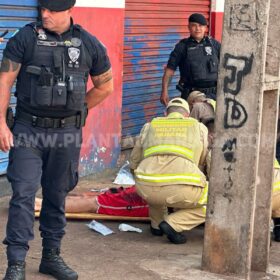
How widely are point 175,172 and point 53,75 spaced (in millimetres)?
1721

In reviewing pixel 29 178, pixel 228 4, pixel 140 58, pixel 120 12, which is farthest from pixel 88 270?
pixel 140 58

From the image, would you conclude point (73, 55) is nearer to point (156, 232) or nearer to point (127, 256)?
point (127, 256)

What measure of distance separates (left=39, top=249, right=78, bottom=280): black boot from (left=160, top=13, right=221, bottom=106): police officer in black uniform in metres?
3.80

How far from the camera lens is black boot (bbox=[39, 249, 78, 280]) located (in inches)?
199

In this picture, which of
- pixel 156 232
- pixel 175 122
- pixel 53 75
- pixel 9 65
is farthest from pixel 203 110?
Answer: pixel 9 65

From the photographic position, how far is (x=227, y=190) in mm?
5242

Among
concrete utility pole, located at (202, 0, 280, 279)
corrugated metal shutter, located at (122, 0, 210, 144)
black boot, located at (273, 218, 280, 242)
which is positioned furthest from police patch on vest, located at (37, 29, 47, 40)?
corrugated metal shutter, located at (122, 0, 210, 144)

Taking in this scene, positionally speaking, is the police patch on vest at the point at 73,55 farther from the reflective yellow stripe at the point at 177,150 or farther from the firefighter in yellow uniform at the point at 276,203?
the firefighter in yellow uniform at the point at 276,203

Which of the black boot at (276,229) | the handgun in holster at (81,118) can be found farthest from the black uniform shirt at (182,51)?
the handgun in holster at (81,118)

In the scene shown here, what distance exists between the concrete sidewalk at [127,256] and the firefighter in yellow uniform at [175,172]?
21 cm

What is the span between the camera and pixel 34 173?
477 cm

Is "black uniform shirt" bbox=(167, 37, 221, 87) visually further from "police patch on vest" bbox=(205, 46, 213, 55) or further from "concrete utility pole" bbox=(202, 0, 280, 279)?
"concrete utility pole" bbox=(202, 0, 280, 279)

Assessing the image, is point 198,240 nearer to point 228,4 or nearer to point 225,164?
point 225,164

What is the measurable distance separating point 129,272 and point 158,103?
Result: 4937 mm
